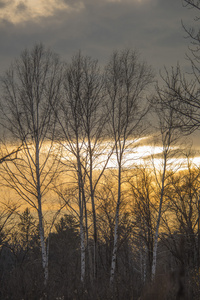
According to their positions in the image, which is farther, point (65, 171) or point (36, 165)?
point (65, 171)

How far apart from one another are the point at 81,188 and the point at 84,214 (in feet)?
6.32

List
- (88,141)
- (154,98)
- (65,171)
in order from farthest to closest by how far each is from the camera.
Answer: (88,141)
(65,171)
(154,98)

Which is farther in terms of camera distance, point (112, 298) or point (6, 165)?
point (6, 165)

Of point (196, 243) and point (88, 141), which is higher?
point (88, 141)

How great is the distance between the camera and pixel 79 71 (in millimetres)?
17438

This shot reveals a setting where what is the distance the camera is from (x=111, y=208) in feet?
84.3

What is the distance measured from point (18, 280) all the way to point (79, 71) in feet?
39.3

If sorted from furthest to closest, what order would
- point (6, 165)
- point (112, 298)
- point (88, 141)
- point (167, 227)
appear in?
1. point (167, 227)
2. point (88, 141)
3. point (6, 165)
4. point (112, 298)

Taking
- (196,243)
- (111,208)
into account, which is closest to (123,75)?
(111,208)

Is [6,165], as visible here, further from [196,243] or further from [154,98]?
[196,243]

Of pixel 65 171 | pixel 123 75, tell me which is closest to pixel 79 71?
pixel 123 75

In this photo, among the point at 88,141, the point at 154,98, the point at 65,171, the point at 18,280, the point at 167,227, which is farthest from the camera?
the point at 167,227

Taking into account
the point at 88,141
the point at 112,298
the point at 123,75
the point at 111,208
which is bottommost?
the point at 112,298

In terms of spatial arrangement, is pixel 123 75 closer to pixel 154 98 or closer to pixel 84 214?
pixel 84 214
